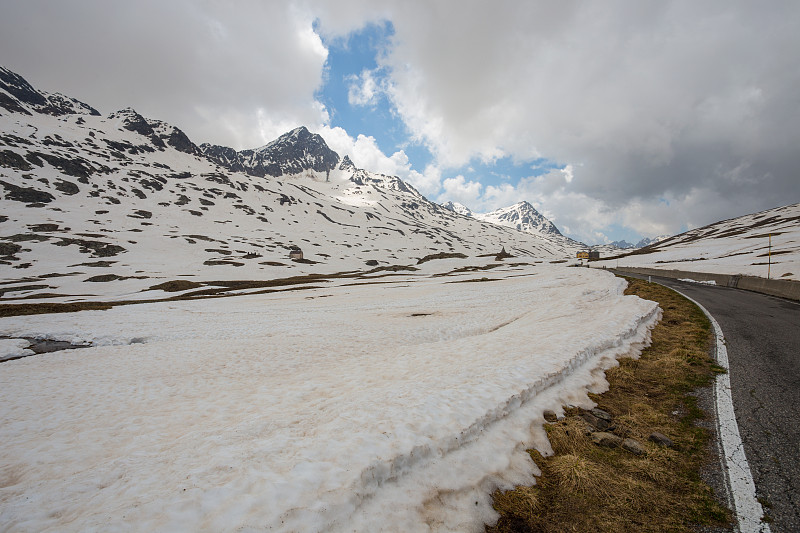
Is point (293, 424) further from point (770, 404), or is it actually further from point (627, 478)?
point (770, 404)

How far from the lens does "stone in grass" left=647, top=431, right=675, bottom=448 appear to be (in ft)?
20.1

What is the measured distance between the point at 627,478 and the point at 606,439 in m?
1.35

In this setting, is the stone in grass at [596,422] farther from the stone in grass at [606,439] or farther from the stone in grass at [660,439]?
the stone in grass at [660,439]

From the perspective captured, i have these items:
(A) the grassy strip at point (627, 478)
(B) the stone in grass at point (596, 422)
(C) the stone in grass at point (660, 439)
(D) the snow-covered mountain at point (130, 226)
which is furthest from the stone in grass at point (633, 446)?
(D) the snow-covered mountain at point (130, 226)

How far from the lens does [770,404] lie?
23.5 feet

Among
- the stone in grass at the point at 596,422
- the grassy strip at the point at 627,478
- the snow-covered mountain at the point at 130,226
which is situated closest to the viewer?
the grassy strip at the point at 627,478

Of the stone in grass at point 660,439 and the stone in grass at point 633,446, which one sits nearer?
the stone in grass at point 633,446

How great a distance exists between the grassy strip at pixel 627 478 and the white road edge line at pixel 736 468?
0.70ft

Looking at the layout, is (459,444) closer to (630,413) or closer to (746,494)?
(746,494)

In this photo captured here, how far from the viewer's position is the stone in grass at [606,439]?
6367 millimetres

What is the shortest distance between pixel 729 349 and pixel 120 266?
9258 cm

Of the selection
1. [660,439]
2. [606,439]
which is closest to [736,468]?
[660,439]

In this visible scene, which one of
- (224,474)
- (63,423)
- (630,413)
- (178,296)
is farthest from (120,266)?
(630,413)

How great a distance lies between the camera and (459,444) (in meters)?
6.23
